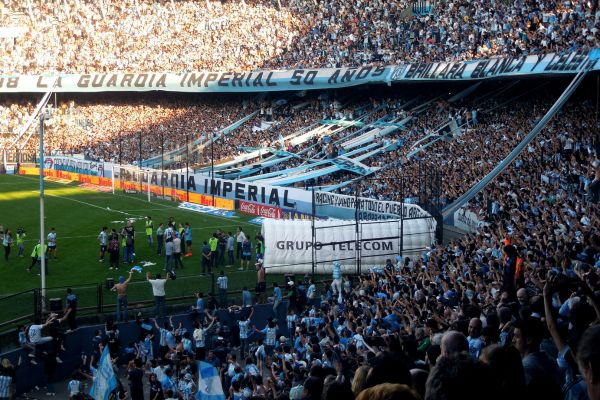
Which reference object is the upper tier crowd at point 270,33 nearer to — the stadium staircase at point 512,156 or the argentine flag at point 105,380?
the stadium staircase at point 512,156

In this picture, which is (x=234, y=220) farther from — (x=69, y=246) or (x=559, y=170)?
(x=559, y=170)

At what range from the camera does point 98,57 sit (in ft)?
232

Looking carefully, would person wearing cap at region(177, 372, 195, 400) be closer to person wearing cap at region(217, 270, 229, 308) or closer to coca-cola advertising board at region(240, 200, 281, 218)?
person wearing cap at region(217, 270, 229, 308)

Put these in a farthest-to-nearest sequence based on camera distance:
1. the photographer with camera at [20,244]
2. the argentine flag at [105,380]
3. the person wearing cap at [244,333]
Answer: the photographer with camera at [20,244] < the person wearing cap at [244,333] < the argentine flag at [105,380]

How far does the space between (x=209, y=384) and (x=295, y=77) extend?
149 ft

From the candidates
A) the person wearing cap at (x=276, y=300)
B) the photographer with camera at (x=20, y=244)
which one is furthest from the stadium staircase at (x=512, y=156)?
the photographer with camera at (x=20, y=244)

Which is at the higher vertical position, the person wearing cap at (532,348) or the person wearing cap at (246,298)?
the person wearing cap at (532,348)

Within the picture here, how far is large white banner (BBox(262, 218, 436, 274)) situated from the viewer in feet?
89.7

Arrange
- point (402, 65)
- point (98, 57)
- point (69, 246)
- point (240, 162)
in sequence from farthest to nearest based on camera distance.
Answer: point (98, 57) → point (240, 162) → point (402, 65) → point (69, 246)

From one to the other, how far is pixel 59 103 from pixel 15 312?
51.6 meters

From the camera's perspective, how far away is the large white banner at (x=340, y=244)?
89.7 feet

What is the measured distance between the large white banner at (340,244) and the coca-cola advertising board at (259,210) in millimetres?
10994

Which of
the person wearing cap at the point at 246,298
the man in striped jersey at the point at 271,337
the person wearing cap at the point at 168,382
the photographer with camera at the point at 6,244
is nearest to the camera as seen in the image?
the person wearing cap at the point at 168,382

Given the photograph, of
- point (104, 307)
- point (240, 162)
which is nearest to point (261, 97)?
point (240, 162)
